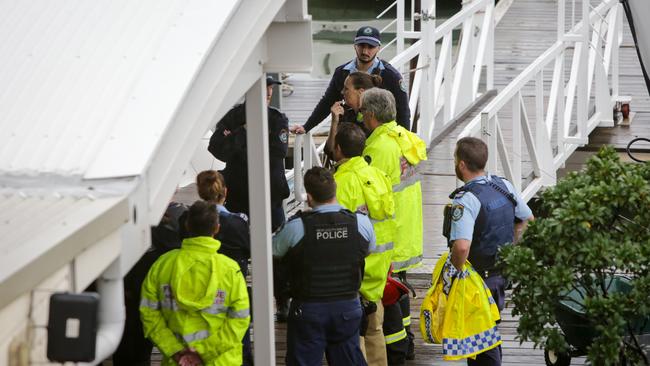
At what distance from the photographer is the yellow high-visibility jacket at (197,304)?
5883mm

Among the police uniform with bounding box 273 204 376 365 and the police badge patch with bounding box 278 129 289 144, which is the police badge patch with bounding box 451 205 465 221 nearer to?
the police uniform with bounding box 273 204 376 365

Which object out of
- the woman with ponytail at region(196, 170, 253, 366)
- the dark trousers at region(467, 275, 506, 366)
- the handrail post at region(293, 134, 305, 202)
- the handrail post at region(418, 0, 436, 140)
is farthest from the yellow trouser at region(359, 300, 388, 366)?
the handrail post at region(418, 0, 436, 140)

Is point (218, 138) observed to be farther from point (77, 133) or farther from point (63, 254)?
point (63, 254)

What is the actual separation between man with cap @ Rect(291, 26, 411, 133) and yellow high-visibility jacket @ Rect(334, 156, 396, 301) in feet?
5.12

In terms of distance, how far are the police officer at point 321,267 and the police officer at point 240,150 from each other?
1.39 meters

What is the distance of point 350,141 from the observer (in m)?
7.16

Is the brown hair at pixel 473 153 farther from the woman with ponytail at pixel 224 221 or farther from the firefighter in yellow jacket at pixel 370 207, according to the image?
the woman with ponytail at pixel 224 221

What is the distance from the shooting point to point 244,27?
491cm

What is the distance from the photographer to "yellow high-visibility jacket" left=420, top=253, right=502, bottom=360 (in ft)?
22.4

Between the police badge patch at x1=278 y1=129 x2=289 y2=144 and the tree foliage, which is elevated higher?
the police badge patch at x1=278 y1=129 x2=289 y2=144

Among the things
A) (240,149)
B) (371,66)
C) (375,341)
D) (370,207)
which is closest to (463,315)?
(375,341)

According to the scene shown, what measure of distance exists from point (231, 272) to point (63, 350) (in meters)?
2.66

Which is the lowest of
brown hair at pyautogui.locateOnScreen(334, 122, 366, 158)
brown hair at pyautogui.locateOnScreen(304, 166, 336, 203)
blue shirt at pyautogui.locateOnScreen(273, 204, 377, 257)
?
blue shirt at pyautogui.locateOnScreen(273, 204, 377, 257)

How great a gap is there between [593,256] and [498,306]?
1149 millimetres
